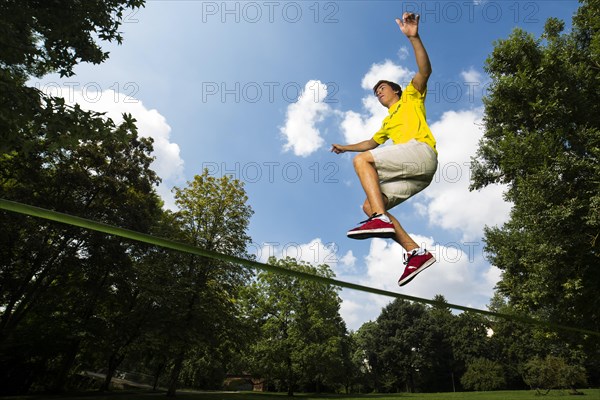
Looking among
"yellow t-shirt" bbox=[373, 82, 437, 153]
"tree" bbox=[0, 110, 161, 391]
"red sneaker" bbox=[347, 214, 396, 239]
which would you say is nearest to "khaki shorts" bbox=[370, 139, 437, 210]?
"yellow t-shirt" bbox=[373, 82, 437, 153]

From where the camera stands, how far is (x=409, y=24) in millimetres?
3377

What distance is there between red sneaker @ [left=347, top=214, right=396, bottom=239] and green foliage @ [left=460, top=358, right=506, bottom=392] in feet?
201

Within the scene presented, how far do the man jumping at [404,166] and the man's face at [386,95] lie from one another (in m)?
0.19

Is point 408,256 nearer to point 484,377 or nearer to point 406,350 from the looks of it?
point 484,377

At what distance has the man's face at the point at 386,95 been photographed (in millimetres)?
3764

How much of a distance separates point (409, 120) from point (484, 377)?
61.6 metres

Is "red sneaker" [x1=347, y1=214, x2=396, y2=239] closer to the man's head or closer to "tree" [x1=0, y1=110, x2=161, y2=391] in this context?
the man's head

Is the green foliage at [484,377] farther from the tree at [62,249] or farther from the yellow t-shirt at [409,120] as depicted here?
the yellow t-shirt at [409,120]

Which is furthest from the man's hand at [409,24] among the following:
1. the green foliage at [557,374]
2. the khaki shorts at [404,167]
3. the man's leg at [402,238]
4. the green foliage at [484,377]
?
the green foliage at [484,377]

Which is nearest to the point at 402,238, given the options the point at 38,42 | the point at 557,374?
the point at 38,42

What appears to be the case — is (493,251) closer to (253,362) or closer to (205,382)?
(253,362)

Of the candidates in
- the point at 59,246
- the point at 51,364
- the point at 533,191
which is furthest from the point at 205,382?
the point at 533,191

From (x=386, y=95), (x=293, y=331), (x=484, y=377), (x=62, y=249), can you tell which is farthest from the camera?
(x=484, y=377)

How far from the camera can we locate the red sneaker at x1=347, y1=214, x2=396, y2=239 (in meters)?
3.03
